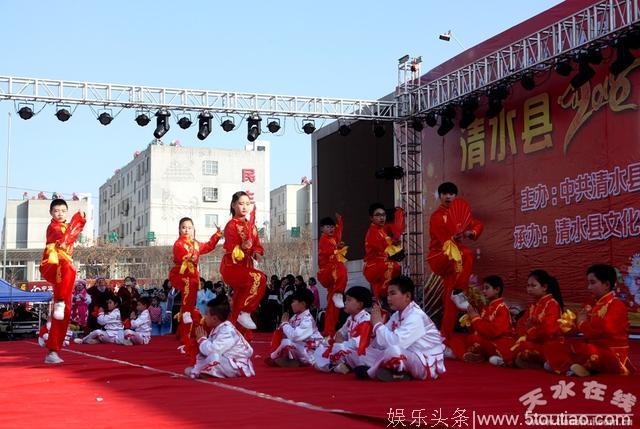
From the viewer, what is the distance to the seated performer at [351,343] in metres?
5.61

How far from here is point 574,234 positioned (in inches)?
381

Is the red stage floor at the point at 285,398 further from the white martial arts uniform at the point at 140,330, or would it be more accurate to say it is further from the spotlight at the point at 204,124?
the spotlight at the point at 204,124

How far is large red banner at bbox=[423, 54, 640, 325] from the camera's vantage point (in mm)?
8938

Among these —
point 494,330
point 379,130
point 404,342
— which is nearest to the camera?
point 404,342

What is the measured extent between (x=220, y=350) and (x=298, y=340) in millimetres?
1117

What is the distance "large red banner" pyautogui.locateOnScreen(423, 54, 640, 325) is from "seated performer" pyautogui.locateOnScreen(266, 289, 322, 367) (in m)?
4.03

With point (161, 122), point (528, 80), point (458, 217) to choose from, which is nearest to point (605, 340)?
point (458, 217)

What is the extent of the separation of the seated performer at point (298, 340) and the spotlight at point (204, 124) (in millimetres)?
6232

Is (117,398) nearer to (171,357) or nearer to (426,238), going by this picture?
(171,357)

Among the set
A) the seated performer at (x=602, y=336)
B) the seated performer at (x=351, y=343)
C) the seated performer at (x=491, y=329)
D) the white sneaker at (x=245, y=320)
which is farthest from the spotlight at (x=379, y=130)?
the seated performer at (x=602, y=336)

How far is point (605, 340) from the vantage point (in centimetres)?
555

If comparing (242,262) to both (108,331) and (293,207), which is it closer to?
(108,331)

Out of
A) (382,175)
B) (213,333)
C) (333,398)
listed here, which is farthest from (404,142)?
(333,398)

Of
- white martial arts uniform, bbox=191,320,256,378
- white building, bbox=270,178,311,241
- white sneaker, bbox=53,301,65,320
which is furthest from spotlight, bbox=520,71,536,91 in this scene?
white building, bbox=270,178,311,241
